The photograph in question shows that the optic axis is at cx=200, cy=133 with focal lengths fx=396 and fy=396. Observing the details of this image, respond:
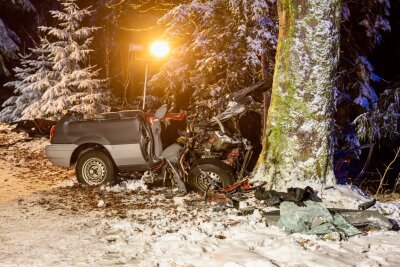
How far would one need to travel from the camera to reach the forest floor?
14.3 ft

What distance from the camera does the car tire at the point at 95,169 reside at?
816 centimetres

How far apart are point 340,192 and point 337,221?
1326 millimetres

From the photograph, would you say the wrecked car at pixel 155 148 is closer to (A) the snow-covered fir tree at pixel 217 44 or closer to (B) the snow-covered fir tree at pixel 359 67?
(A) the snow-covered fir tree at pixel 217 44

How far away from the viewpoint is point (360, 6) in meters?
13.1

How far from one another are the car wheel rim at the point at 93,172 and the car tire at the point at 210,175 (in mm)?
2066

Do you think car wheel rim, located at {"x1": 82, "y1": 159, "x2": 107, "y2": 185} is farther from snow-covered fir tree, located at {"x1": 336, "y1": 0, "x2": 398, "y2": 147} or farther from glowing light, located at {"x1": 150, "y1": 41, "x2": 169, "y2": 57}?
snow-covered fir tree, located at {"x1": 336, "y1": 0, "x2": 398, "y2": 147}

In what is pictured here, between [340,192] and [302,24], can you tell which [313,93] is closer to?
[302,24]

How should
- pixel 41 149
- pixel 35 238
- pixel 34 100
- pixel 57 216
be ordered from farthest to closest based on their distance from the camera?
1. pixel 34 100
2. pixel 41 149
3. pixel 57 216
4. pixel 35 238

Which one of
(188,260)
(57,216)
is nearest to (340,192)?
(188,260)

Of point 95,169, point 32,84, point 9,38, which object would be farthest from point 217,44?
point 9,38

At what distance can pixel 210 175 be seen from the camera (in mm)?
7281

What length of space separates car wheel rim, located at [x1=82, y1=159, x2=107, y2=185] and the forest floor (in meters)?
0.44

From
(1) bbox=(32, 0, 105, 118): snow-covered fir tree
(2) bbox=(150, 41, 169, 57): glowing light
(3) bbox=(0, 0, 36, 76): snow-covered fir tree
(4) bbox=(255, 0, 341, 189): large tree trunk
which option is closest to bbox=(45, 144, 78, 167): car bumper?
(4) bbox=(255, 0, 341, 189): large tree trunk

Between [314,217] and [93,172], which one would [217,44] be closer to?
[93,172]
